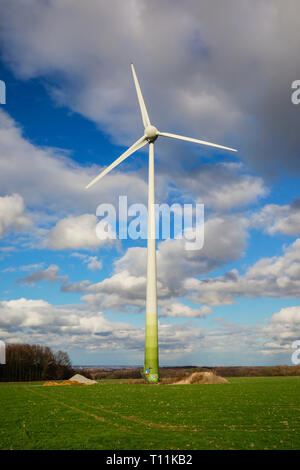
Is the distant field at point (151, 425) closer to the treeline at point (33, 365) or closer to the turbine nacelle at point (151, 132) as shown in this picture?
the turbine nacelle at point (151, 132)

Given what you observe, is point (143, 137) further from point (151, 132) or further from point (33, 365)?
point (33, 365)

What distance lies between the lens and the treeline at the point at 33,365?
107375mm

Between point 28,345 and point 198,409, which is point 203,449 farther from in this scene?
point 28,345

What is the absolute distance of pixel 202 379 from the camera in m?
60.4

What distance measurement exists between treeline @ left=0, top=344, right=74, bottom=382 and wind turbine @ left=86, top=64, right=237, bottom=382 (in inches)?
2286

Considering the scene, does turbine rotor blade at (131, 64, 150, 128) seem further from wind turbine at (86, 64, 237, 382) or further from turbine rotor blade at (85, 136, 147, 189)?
turbine rotor blade at (85, 136, 147, 189)

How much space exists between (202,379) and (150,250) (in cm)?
2093

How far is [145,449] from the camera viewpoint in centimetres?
1492

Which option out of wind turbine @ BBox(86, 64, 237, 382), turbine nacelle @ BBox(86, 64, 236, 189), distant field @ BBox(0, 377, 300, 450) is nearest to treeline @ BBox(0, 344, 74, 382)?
wind turbine @ BBox(86, 64, 237, 382)

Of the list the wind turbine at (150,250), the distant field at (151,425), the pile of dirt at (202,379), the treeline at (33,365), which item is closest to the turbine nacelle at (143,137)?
the wind turbine at (150,250)

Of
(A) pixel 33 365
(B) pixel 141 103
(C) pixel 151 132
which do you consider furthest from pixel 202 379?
(A) pixel 33 365

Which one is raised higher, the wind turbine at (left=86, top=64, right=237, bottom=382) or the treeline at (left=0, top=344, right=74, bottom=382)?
the wind turbine at (left=86, top=64, right=237, bottom=382)

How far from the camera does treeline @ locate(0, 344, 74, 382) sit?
10738cm
